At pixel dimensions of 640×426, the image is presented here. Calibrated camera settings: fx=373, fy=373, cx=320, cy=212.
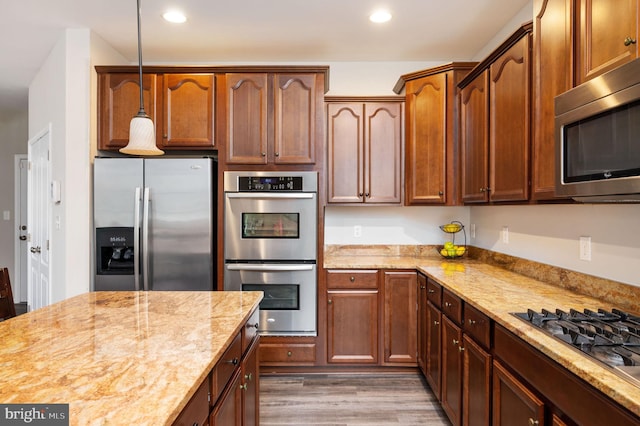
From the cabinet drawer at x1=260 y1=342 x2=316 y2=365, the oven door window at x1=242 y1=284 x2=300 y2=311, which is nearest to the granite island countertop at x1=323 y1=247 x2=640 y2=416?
the oven door window at x1=242 y1=284 x2=300 y2=311

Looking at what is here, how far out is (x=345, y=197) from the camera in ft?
10.6

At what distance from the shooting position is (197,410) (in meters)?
1.02

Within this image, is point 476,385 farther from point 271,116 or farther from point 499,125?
point 271,116

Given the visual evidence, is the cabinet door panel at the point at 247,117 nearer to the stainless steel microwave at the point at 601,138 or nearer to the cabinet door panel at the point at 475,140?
the cabinet door panel at the point at 475,140

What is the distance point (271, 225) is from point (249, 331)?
1332 millimetres

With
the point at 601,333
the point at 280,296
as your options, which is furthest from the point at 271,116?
the point at 601,333

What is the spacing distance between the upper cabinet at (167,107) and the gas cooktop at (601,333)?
8.31 feet

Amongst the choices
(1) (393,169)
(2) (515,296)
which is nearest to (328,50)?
(1) (393,169)

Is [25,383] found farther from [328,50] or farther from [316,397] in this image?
[328,50]

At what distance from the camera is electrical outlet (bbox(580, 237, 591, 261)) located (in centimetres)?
196

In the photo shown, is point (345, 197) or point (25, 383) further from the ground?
point (345, 197)

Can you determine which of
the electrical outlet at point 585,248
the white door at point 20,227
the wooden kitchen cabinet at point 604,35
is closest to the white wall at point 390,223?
the electrical outlet at point 585,248

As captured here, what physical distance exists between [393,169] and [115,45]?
8.64ft

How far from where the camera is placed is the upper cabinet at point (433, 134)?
9.75ft
